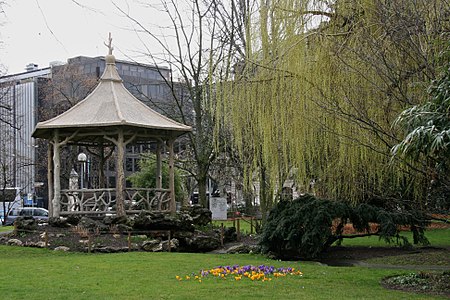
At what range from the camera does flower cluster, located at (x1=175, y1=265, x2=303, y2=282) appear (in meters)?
11.0

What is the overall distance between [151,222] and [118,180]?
2.12 m

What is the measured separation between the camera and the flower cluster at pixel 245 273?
36.2 feet

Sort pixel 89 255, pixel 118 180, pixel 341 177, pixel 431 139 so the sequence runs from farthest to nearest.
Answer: pixel 118 180
pixel 89 255
pixel 341 177
pixel 431 139

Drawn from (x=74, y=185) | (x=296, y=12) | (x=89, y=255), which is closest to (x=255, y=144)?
(x=296, y=12)

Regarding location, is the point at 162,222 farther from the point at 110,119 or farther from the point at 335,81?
the point at 335,81

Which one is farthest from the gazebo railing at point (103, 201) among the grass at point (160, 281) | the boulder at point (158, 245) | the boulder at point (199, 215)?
the grass at point (160, 281)

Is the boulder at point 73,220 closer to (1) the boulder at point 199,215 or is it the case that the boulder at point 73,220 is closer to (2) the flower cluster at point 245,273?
(1) the boulder at point 199,215

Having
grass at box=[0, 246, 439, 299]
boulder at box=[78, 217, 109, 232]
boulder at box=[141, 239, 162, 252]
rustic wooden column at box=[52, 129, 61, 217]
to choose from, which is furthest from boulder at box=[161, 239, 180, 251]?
rustic wooden column at box=[52, 129, 61, 217]

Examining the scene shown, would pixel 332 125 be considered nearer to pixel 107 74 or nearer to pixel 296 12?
pixel 296 12

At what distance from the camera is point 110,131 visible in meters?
20.4

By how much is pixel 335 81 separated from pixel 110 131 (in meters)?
11.9

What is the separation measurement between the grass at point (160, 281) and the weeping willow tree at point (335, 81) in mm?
1827

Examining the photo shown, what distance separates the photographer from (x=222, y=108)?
1142 cm

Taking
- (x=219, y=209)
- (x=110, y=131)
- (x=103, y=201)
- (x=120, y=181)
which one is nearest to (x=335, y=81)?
(x=120, y=181)
